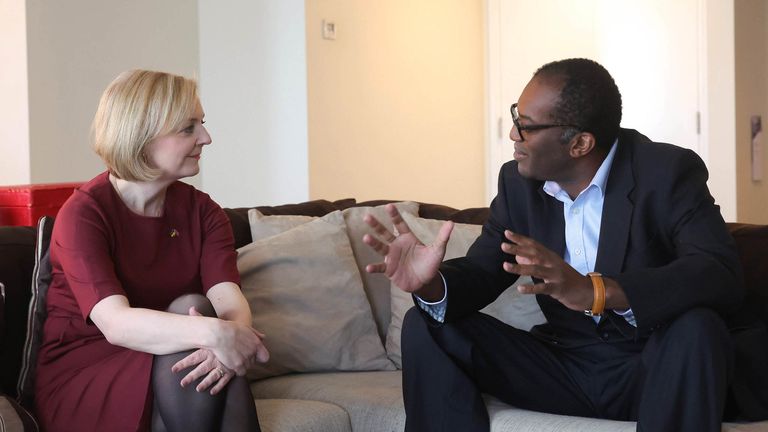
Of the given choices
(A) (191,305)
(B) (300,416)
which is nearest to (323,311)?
(B) (300,416)

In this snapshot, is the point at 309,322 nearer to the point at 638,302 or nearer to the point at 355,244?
the point at 355,244

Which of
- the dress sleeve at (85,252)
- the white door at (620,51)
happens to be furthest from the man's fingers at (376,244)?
the white door at (620,51)

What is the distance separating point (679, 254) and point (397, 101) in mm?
3572

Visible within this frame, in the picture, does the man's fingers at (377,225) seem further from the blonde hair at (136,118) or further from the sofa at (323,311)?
the blonde hair at (136,118)

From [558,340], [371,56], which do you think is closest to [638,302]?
[558,340]

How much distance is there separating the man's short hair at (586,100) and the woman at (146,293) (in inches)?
32.1

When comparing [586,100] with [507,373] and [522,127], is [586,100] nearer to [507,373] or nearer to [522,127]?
[522,127]

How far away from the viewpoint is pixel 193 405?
2.01 m

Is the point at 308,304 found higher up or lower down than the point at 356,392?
higher up

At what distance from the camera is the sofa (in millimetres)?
2238

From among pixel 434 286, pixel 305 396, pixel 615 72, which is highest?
pixel 615 72

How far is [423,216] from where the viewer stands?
311cm

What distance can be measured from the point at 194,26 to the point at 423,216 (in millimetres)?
2829

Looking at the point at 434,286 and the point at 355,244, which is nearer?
the point at 434,286
